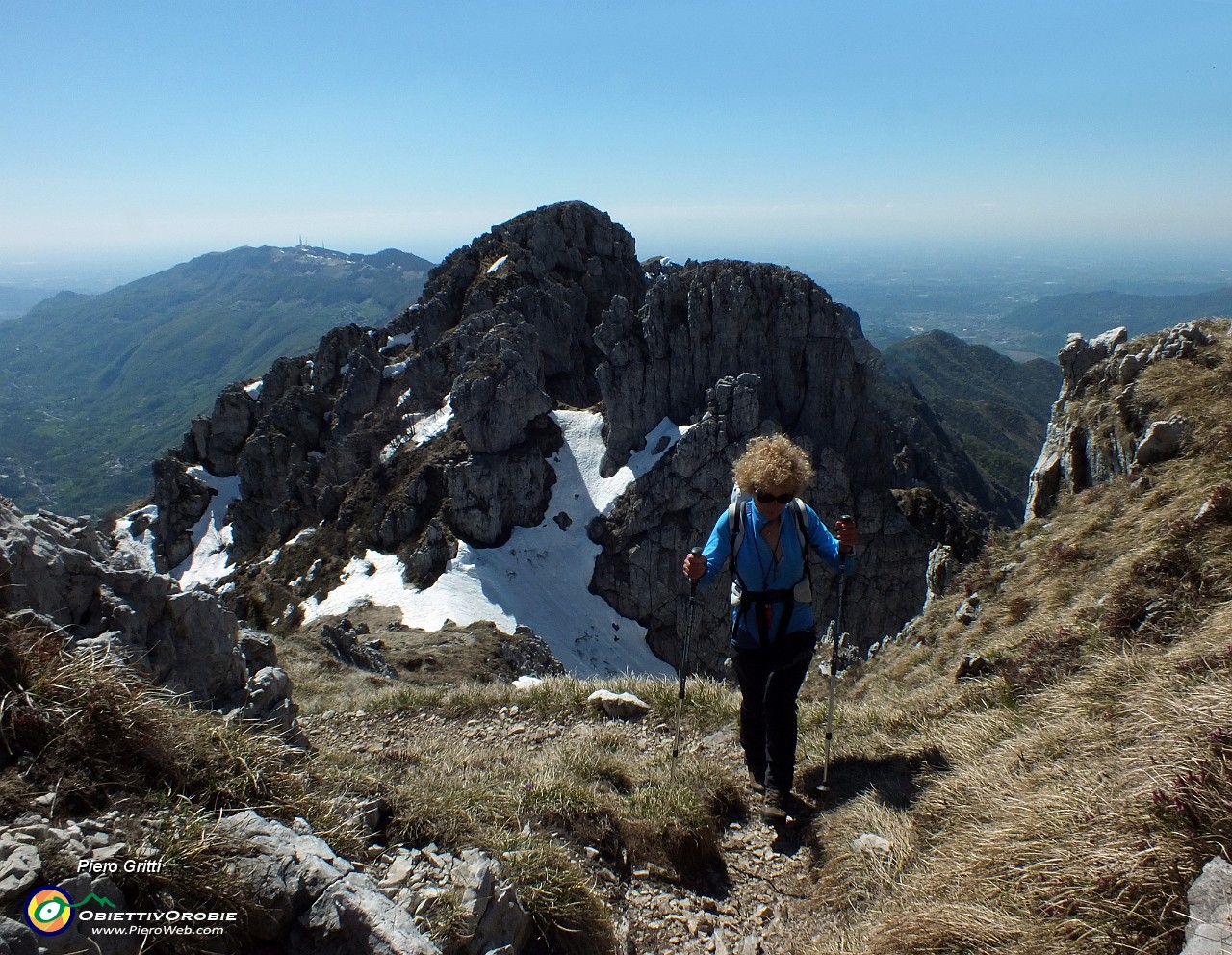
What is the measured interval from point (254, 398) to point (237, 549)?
18.8 meters

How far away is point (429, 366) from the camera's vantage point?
59.5 metres

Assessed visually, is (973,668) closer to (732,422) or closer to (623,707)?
(623,707)

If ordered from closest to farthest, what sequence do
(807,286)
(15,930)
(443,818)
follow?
1. (15,930)
2. (443,818)
3. (807,286)

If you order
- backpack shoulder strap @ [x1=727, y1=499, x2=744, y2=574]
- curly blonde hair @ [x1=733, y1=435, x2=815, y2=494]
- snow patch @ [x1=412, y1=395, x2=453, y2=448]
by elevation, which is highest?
curly blonde hair @ [x1=733, y1=435, x2=815, y2=494]

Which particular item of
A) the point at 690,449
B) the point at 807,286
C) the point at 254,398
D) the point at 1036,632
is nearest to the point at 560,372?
the point at 690,449

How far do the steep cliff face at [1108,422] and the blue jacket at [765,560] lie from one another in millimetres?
6969

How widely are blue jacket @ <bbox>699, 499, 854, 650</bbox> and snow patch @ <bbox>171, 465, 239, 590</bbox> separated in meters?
58.4

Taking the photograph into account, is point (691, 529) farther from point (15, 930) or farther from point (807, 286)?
point (15, 930)

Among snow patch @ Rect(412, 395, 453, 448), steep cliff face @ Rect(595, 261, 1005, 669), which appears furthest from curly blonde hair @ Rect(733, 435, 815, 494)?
snow patch @ Rect(412, 395, 453, 448)

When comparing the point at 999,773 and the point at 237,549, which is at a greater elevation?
the point at 999,773

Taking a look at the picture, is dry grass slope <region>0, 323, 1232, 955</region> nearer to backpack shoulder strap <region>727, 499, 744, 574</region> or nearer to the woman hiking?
the woman hiking

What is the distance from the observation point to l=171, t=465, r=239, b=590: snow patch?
189 ft

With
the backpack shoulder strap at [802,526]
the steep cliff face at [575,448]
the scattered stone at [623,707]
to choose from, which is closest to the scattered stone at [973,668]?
the backpack shoulder strap at [802,526]

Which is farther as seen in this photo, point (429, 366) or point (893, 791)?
point (429, 366)
